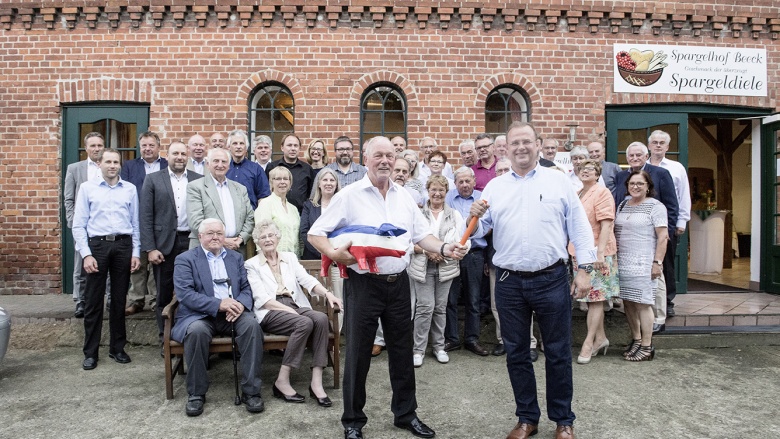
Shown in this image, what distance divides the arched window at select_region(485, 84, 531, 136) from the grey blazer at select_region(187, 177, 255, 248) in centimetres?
407

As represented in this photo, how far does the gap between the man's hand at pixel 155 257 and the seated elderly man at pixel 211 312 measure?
36.8 inches

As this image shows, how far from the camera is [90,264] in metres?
4.95

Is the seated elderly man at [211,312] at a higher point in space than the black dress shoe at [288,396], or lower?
higher

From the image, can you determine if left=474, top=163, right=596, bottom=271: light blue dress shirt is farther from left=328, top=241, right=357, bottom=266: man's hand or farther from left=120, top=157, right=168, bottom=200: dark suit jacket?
left=120, top=157, right=168, bottom=200: dark suit jacket

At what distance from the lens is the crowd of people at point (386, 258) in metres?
3.49

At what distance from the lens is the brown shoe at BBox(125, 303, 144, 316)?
5906mm

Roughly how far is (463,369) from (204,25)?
5792mm

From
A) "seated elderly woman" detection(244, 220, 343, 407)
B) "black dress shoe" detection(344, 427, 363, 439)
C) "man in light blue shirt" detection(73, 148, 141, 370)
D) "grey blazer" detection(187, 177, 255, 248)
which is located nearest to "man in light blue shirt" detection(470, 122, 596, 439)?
"black dress shoe" detection(344, 427, 363, 439)

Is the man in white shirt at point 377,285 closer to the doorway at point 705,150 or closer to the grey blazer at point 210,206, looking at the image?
the grey blazer at point 210,206

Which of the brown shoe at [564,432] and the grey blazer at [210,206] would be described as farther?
the grey blazer at [210,206]

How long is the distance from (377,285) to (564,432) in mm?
1539

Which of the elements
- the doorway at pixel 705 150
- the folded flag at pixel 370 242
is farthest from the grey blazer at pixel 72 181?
the doorway at pixel 705 150

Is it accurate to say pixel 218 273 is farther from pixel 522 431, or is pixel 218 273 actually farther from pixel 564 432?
pixel 564 432

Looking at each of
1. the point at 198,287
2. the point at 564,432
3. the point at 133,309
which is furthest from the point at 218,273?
the point at 564,432
